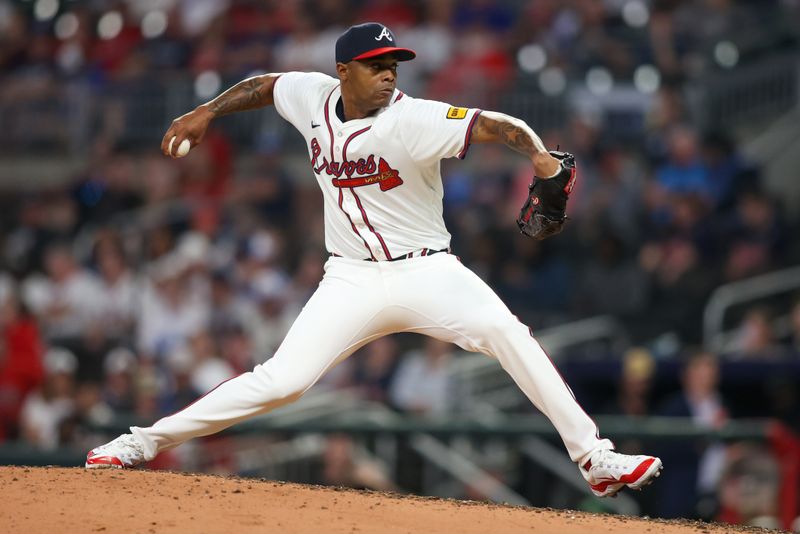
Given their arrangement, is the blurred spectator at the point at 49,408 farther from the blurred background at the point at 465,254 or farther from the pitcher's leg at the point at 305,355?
the pitcher's leg at the point at 305,355

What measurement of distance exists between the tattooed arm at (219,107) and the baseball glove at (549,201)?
4.45 ft

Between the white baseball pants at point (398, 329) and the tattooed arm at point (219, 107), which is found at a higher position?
the tattooed arm at point (219, 107)

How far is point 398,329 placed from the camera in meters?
5.50

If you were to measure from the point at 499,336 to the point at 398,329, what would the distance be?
0.44m

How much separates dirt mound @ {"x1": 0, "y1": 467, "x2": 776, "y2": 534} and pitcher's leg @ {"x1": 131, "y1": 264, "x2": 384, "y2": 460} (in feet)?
1.03

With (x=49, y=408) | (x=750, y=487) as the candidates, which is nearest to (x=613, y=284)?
(x=750, y=487)

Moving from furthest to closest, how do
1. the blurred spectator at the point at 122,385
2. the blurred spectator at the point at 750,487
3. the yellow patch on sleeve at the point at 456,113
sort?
the blurred spectator at the point at 122,385
the blurred spectator at the point at 750,487
the yellow patch on sleeve at the point at 456,113

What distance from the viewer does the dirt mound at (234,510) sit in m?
5.08

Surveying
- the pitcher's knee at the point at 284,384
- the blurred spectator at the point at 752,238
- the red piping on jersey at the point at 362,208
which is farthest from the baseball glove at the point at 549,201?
the blurred spectator at the point at 752,238

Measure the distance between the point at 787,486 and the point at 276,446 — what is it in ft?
11.6

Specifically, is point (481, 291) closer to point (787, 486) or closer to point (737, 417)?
point (787, 486)

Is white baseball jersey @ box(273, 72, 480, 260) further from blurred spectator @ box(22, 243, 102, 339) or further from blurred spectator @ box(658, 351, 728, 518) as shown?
blurred spectator @ box(22, 243, 102, 339)

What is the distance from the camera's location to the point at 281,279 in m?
11.2

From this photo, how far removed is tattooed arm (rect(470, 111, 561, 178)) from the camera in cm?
494
